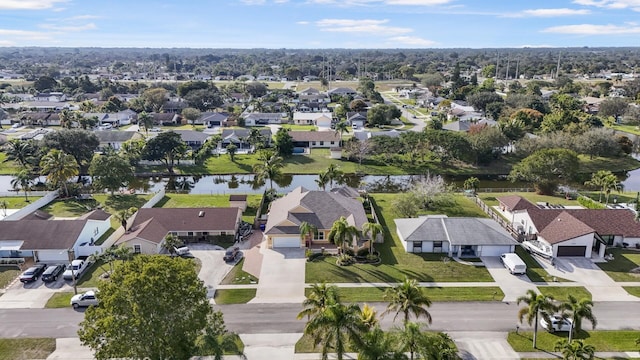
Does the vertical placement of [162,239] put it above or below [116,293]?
below

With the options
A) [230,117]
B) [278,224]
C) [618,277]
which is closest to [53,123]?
[230,117]

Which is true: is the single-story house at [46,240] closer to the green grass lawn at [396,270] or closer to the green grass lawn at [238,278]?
the green grass lawn at [238,278]

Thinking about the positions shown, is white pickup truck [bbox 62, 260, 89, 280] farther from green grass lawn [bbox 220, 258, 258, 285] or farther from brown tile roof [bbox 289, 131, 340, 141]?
brown tile roof [bbox 289, 131, 340, 141]

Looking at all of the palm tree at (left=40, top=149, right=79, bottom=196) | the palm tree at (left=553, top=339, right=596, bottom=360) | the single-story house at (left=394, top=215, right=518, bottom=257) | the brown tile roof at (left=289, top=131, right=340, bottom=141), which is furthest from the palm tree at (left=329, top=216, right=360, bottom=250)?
the brown tile roof at (left=289, top=131, right=340, bottom=141)

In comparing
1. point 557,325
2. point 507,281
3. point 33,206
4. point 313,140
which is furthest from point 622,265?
point 33,206

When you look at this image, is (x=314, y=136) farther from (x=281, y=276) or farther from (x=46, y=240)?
(x=46, y=240)

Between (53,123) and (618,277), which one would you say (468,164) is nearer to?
(618,277)

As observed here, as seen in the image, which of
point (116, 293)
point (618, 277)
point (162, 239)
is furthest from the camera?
point (162, 239)

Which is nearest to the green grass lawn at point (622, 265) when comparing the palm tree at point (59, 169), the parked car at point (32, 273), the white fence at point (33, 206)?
the parked car at point (32, 273)
